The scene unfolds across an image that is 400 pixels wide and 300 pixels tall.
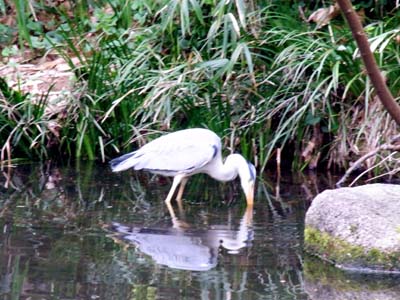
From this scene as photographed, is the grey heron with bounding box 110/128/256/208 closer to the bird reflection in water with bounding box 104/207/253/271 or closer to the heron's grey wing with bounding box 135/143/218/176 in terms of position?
the heron's grey wing with bounding box 135/143/218/176

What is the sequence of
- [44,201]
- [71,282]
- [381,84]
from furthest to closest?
1. [44,201]
2. [71,282]
3. [381,84]

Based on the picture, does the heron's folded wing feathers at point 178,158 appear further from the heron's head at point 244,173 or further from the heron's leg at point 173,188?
the heron's head at point 244,173

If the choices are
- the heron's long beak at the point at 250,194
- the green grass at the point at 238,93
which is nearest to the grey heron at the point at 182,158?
the heron's long beak at the point at 250,194

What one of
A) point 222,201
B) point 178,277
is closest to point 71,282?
point 178,277

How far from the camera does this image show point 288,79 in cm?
827

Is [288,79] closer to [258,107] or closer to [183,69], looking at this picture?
[258,107]

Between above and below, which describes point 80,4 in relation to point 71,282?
above

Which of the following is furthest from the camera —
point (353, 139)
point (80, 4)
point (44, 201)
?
point (353, 139)

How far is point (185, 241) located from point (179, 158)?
1650 millimetres

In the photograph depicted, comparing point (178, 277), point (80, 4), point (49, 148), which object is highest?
point (80, 4)

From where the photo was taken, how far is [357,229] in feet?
15.9

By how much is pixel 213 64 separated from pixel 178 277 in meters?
3.98

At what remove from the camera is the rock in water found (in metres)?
4.74

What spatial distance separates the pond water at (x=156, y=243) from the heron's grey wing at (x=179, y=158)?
0.27 metres
